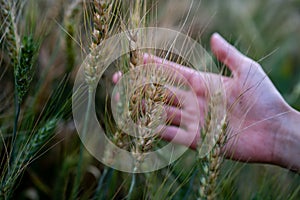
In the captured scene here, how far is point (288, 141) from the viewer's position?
3.84 ft

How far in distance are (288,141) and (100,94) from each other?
26.4 inches

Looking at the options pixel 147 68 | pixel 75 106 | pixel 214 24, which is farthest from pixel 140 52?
pixel 214 24

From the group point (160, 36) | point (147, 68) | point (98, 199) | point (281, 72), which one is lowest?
point (281, 72)

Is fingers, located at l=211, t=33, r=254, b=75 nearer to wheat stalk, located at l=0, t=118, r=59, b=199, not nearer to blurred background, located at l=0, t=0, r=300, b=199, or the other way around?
blurred background, located at l=0, t=0, r=300, b=199

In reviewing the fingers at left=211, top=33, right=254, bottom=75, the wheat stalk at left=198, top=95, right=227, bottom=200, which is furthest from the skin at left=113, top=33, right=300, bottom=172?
the wheat stalk at left=198, top=95, right=227, bottom=200

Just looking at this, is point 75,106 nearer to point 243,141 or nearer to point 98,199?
point 98,199

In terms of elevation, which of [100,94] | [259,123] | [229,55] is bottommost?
[100,94]

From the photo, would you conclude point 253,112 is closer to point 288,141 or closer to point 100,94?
point 288,141

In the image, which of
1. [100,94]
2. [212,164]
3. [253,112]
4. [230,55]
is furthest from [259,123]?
[100,94]

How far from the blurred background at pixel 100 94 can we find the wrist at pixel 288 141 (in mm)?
43

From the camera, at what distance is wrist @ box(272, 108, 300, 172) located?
45.1 inches

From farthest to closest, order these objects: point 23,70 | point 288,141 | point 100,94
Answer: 1. point 100,94
2. point 288,141
3. point 23,70

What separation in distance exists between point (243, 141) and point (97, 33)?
21.7 inches

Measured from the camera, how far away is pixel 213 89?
1.02 metres
